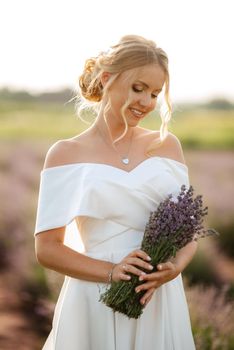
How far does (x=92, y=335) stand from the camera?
9.94 feet

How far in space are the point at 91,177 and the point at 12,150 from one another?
8.10 meters

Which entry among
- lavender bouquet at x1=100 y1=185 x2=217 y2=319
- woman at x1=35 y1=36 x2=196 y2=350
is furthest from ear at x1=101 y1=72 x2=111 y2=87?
lavender bouquet at x1=100 y1=185 x2=217 y2=319

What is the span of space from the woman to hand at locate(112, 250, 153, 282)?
0.07ft

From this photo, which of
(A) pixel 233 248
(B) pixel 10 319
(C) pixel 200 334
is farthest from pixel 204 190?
(C) pixel 200 334

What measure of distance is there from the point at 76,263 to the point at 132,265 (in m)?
0.25

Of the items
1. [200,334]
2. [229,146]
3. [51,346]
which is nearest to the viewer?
[51,346]

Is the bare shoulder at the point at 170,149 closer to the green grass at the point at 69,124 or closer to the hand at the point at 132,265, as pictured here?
the hand at the point at 132,265

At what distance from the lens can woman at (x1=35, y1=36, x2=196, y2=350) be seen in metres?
2.88

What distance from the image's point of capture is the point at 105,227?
2.95 meters

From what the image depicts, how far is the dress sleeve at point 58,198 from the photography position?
2.93 m

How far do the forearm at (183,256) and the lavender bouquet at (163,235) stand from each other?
20cm

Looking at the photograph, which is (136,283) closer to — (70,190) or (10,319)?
(70,190)

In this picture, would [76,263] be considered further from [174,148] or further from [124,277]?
[174,148]

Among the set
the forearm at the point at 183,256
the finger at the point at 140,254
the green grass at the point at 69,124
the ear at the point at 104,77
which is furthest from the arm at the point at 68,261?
the green grass at the point at 69,124
